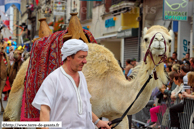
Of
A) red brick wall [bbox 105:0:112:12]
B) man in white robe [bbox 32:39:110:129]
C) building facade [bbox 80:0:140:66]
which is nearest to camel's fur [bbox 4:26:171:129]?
man in white robe [bbox 32:39:110:129]

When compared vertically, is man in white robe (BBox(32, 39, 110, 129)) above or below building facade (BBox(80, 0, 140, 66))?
below

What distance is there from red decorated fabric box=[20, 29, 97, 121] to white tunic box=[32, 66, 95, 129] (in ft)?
7.95

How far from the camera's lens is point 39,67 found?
225 inches

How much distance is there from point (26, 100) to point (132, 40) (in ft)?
53.1

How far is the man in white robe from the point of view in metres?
3.16

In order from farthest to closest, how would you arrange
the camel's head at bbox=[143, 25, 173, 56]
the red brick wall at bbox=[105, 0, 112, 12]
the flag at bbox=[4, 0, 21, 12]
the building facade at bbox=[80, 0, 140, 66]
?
the red brick wall at bbox=[105, 0, 112, 12] → the building facade at bbox=[80, 0, 140, 66] → the flag at bbox=[4, 0, 21, 12] → the camel's head at bbox=[143, 25, 173, 56]

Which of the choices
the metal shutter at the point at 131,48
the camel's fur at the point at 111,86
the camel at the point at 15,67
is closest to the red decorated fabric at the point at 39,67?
the camel's fur at the point at 111,86

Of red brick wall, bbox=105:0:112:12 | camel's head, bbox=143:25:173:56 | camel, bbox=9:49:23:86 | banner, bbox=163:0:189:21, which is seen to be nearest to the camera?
camel's head, bbox=143:25:173:56

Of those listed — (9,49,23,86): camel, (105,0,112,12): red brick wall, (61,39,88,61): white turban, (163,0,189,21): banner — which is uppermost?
(105,0,112,12): red brick wall

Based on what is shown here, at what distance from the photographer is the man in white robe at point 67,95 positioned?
316 centimetres

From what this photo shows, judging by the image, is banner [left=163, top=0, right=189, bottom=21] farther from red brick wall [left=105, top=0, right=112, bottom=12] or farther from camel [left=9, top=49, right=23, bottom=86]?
red brick wall [left=105, top=0, right=112, bottom=12]

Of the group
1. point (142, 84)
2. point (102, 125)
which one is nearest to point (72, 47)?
point (102, 125)

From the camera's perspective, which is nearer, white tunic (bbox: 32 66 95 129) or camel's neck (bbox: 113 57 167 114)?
white tunic (bbox: 32 66 95 129)

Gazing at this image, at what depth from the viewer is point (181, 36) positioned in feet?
49.7
